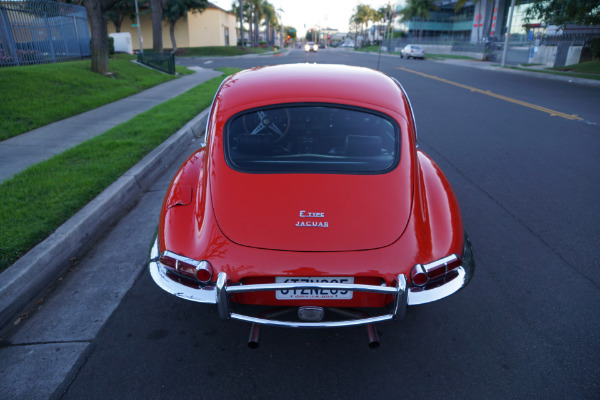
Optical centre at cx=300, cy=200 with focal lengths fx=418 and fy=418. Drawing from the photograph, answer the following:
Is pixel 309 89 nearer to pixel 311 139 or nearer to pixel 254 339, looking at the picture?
pixel 311 139

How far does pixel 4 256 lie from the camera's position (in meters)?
3.40

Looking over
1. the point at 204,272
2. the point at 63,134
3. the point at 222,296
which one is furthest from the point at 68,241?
the point at 63,134

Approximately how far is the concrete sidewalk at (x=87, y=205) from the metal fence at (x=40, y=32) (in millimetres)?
5458

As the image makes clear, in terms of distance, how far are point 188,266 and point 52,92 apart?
1030 centimetres

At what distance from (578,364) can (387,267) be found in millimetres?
1407

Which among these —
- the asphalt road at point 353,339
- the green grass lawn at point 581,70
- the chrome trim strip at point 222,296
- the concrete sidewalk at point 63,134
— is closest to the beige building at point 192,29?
the green grass lawn at point 581,70

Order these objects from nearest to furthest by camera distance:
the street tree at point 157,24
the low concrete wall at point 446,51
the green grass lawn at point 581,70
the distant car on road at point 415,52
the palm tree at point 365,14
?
the green grass lawn at point 581,70, the street tree at point 157,24, the distant car on road at point 415,52, the low concrete wall at point 446,51, the palm tree at point 365,14

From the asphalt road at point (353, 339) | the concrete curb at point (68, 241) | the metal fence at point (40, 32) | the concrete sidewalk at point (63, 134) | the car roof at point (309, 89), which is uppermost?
the metal fence at point (40, 32)

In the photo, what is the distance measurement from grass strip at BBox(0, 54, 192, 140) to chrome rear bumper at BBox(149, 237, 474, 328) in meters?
6.74

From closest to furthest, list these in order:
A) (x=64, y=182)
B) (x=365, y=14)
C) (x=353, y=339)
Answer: (x=353, y=339) < (x=64, y=182) < (x=365, y=14)

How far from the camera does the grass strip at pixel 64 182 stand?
3.79 m

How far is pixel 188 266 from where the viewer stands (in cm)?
249

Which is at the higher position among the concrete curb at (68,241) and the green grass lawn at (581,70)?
the green grass lawn at (581,70)

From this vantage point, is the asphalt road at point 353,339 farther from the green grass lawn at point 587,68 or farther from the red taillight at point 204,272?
the green grass lawn at point 587,68
